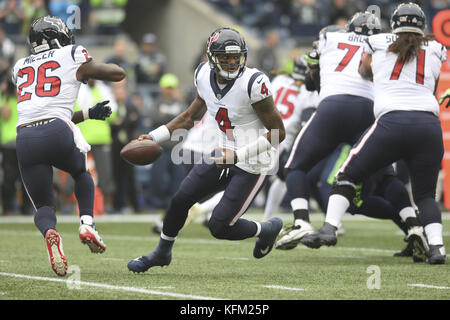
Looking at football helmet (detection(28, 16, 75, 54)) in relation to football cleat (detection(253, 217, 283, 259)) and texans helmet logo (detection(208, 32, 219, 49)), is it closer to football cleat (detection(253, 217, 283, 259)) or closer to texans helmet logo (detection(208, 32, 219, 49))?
texans helmet logo (detection(208, 32, 219, 49))

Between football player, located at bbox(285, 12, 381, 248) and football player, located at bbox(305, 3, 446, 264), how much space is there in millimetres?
556

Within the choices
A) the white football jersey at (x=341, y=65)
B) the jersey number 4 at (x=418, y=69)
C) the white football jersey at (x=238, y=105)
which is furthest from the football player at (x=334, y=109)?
the white football jersey at (x=238, y=105)

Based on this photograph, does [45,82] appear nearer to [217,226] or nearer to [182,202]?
[182,202]

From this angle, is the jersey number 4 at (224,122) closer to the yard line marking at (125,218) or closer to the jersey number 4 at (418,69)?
the jersey number 4 at (418,69)

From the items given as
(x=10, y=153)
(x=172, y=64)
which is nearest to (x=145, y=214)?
(x=10, y=153)

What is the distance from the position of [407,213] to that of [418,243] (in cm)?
40

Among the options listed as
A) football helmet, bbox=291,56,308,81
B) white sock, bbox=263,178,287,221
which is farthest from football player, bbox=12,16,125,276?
white sock, bbox=263,178,287,221

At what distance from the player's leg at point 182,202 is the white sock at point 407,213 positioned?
174 cm

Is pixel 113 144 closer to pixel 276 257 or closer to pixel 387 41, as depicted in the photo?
pixel 276 257

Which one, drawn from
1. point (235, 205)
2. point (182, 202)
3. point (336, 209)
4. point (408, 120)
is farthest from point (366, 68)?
point (182, 202)

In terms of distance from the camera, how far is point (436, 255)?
21.7 feet

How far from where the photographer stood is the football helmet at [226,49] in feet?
19.6

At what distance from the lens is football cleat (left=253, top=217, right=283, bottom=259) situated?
21.5 ft
